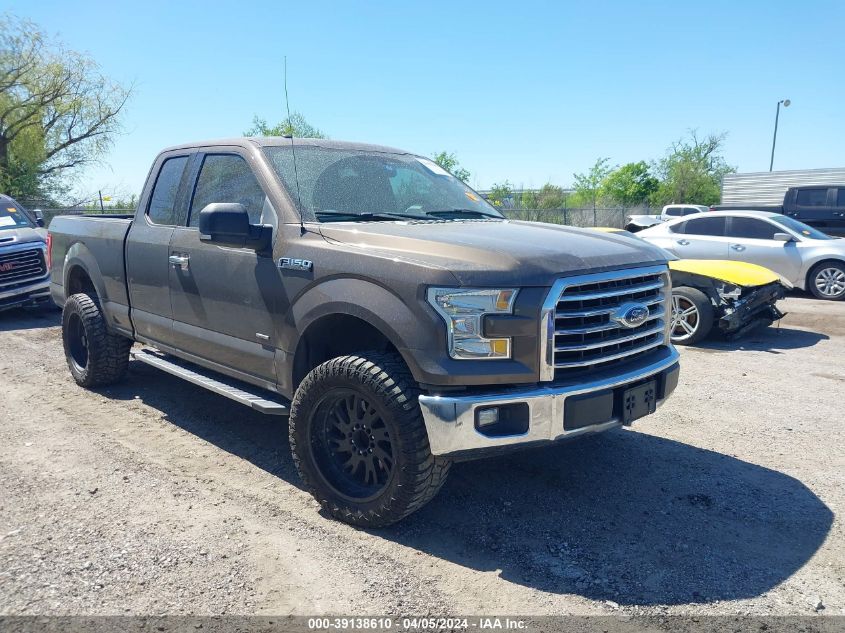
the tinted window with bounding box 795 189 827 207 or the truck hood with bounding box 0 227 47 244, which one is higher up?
the tinted window with bounding box 795 189 827 207

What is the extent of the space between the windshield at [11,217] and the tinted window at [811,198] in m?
17.0

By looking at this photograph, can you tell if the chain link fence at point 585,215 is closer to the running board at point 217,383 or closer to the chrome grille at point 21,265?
the chrome grille at point 21,265

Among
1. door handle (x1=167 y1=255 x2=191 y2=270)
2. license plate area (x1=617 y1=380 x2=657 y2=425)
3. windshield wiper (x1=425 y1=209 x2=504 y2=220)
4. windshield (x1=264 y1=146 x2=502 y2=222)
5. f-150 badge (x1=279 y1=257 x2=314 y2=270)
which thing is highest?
windshield (x1=264 y1=146 x2=502 y2=222)

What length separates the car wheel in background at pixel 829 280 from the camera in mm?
11578

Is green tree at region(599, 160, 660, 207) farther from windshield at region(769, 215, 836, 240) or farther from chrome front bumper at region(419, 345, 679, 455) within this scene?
chrome front bumper at region(419, 345, 679, 455)

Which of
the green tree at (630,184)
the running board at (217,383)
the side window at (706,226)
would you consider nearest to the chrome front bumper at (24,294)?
the running board at (217,383)

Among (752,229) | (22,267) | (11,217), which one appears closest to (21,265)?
(22,267)

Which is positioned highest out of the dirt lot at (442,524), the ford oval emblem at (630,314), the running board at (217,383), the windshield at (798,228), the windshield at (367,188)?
the windshield at (367,188)

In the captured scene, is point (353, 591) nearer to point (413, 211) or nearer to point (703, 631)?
point (703, 631)

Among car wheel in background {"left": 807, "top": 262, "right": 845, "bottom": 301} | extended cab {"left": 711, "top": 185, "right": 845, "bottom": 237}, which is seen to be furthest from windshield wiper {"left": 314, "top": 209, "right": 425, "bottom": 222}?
extended cab {"left": 711, "top": 185, "right": 845, "bottom": 237}

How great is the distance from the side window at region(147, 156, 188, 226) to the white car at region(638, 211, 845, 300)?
9249mm

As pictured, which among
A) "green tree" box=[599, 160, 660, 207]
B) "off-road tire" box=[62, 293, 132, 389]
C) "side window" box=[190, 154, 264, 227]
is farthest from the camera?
"green tree" box=[599, 160, 660, 207]

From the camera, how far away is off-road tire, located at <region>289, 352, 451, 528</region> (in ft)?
10.6

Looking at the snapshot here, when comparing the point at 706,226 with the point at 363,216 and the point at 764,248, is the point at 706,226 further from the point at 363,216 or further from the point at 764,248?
the point at 363,216
